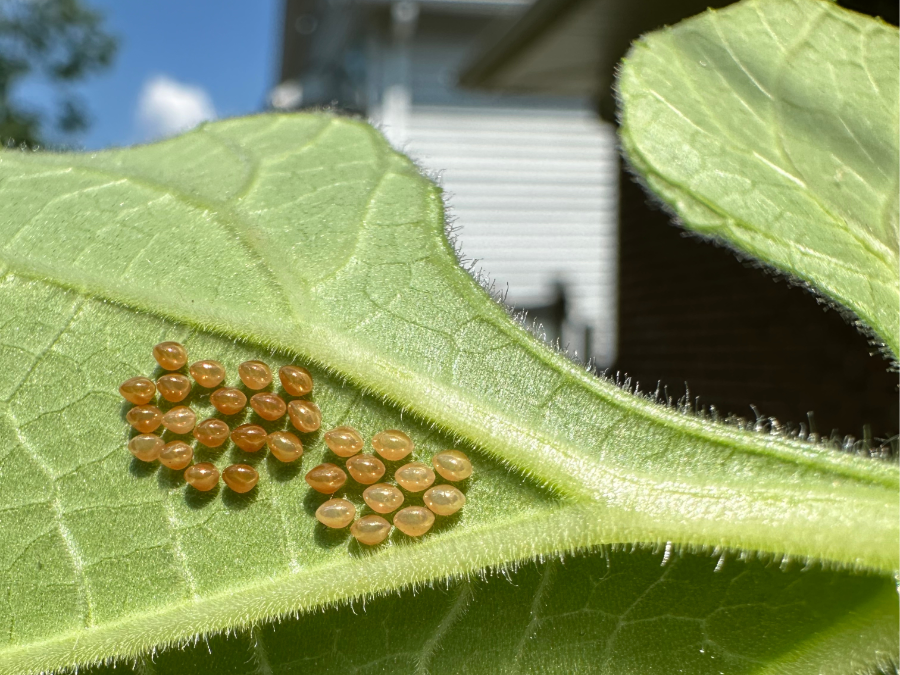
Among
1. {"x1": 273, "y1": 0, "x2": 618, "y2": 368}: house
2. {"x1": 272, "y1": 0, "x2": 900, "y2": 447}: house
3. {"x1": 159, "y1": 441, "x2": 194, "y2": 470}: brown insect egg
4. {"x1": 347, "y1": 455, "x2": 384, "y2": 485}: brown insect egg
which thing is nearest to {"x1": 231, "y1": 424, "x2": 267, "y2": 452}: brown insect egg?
{"x1": 159, "y1": 441, "x2": 194, "y2": 470}: brown insect egg

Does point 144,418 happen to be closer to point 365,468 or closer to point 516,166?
point 365,468

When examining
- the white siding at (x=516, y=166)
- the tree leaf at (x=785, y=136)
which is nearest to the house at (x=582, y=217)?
the white siding at (x=516, y=166)

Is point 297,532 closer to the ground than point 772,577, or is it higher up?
closer to the ground

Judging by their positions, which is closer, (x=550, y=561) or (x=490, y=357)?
(x=550, y=561)

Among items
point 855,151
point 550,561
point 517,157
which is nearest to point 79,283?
point 550,561

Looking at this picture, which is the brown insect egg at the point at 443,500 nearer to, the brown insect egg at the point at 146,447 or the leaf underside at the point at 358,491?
the leaf underside at the point at 358,491

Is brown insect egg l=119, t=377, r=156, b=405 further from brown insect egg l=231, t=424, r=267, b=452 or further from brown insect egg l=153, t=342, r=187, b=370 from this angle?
brown insect egg l=231, t=424, r=267, b=452

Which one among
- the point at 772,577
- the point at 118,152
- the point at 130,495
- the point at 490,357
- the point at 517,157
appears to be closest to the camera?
the point at 772,577

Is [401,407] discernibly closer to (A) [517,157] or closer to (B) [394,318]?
(B) [394,318]
